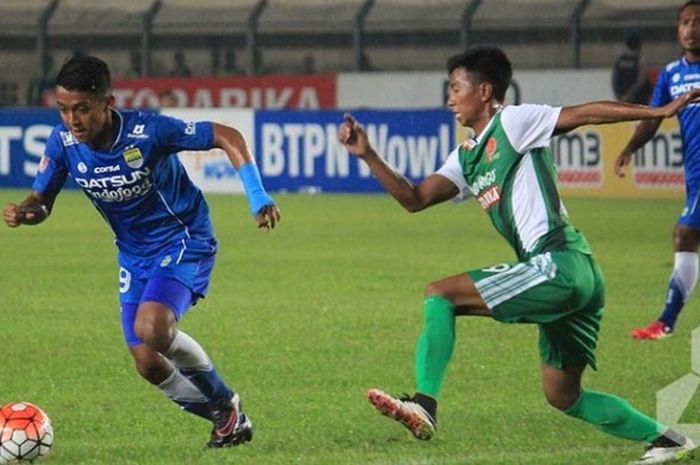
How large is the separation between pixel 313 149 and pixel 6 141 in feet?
16.8

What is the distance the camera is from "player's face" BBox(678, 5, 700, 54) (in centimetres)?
1152

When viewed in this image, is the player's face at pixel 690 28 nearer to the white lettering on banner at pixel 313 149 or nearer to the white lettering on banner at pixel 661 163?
the white lettering on banner at pixel 661 163

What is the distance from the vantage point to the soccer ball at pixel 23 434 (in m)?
7.41

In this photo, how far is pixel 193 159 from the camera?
28.3 metres

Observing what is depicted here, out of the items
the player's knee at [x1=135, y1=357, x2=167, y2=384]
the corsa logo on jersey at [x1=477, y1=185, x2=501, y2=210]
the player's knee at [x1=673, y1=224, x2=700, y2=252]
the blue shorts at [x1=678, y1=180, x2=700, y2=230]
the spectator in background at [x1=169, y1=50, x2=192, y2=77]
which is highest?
the spectator in background at [x1=169, y1=50, x2=192, y2=77]

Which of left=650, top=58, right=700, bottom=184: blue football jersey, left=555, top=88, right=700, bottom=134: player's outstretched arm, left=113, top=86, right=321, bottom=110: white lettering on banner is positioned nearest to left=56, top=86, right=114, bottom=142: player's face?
left=555, top=88, right=700, bottom=134: player's outstretched arm

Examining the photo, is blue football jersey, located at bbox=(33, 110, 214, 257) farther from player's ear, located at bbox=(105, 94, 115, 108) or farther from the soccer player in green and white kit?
the soccer player in green and white kit

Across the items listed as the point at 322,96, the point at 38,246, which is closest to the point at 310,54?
the point at 322,96

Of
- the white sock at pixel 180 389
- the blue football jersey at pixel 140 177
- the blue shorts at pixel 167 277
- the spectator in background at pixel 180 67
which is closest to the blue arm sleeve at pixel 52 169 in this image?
the blue football jersey at pixel 140 177

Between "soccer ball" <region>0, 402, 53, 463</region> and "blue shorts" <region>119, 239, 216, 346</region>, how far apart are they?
535 millimetres

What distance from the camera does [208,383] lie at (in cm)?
793

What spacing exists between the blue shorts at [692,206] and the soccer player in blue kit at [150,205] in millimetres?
4950

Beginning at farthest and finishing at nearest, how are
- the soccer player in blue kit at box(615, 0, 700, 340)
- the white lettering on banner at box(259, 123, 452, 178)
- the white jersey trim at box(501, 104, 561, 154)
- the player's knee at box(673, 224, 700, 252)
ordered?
the white lettering on banner at box(259, 123, 452, 178)
the player's knee at box(673, 224, 700, 252)
the soccer player in blue kit at box(615, 0, 700, 340)
the white jersey trim at box(501, 104, 561, 154)

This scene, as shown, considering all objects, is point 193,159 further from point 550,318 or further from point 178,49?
point 550,318
